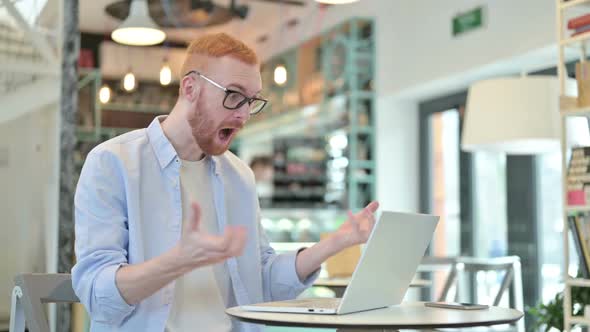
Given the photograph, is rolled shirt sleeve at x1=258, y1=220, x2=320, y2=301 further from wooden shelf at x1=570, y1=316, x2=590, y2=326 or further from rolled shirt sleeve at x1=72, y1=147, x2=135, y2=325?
wooden shelf at x1=570, y1=316, x2=590, y2=326

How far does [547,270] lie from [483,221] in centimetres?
85

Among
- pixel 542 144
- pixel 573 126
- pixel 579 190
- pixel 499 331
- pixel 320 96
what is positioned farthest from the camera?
pixel 320 96

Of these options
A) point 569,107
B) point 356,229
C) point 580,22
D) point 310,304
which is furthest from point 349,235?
point 580,22

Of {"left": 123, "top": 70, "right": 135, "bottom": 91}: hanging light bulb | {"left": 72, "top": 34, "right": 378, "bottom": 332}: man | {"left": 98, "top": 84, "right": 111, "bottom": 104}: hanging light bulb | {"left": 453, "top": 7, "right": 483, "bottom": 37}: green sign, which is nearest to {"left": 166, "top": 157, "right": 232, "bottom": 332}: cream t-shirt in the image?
Answer: {"left": 72, "top": 34, "right": 378, "bottom": 332}: man

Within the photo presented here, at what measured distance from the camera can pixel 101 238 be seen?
5.75 ft

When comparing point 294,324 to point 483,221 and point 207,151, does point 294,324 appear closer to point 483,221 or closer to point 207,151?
point 207,151

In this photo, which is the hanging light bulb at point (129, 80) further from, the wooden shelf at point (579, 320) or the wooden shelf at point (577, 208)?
the wooden shelf at point (579, 320)

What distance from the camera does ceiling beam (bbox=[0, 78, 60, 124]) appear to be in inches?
126

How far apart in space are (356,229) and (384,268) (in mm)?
109

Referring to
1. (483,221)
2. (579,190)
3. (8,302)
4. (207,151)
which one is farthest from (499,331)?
(207,151)

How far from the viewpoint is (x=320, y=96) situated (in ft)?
27.7

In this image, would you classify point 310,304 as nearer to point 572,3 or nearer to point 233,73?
point 233,73

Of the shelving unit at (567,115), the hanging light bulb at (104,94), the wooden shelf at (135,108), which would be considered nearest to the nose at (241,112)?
the shelving unit at (567,115)

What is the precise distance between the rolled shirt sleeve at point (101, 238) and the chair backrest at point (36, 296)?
132mm
